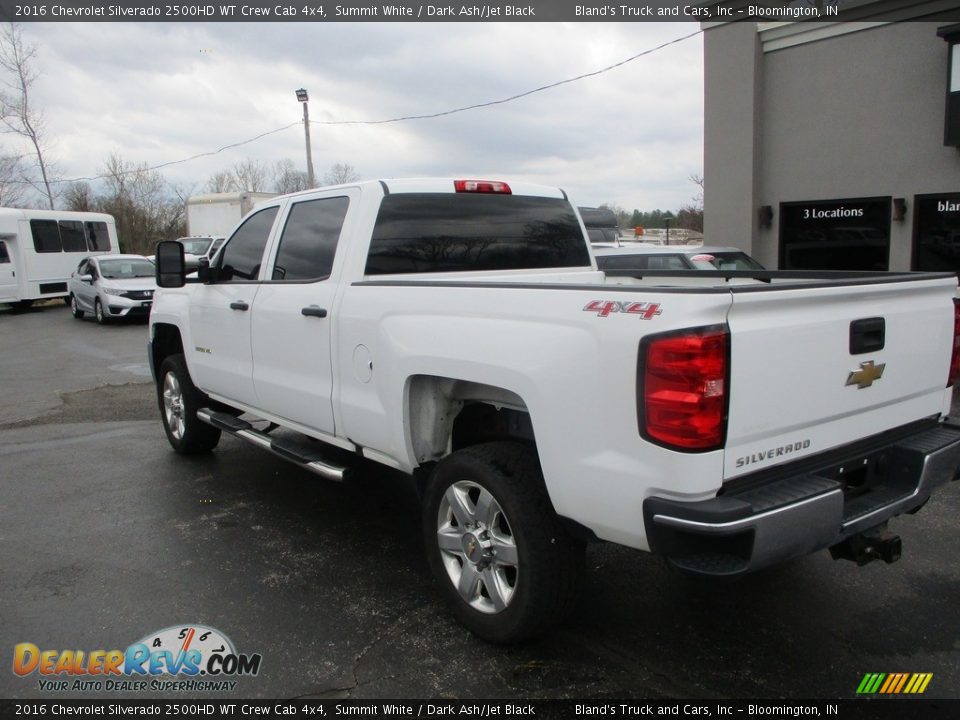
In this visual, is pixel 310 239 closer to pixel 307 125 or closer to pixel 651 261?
pixel 651 261

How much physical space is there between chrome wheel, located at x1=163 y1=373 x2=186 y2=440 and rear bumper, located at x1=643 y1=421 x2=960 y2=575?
4942 millimetres

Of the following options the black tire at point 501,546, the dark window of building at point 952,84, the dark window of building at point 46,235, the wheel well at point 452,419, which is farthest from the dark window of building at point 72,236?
the black tire at point 501,546

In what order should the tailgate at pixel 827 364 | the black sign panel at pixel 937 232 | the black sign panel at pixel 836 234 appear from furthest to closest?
1. the black sign panel at pixel 836 234
2. the black sign panel at pixel 937 232
3. the tailgate at pixel 827 364

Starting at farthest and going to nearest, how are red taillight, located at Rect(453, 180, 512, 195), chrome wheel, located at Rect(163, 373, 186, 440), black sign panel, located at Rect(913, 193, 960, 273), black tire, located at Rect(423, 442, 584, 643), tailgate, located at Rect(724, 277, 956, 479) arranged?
black sign panel, located at Rect(913, 193, 960, 273), chrome wheel, located at Rect(163, 373, 186, 440), red taillight, located at Rect(453, 180, 512, 195), black tire, located at Rect(423, 442, 584, 643), tailgate, located at Rect(724, 277, 956, 479)

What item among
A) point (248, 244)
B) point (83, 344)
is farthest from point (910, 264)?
point (83, 344)

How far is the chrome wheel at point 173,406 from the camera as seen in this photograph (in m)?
6.48

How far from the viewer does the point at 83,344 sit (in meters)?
15.2

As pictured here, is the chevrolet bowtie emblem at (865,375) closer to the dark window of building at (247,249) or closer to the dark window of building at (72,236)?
the dark window of building at (247,249)

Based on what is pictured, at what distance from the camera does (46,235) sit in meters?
22.9

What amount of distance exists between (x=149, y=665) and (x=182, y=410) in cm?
345

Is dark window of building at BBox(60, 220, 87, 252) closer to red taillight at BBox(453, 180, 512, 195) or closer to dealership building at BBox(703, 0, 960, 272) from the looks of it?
dealership building at BBox(703, 0, 960, 272)

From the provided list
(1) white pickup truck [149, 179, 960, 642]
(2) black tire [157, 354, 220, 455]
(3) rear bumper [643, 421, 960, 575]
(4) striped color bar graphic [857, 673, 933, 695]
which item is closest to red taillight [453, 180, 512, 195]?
(1) white pickup truck [149, 179, 960, 642]

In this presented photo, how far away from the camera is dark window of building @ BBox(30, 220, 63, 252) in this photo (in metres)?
22.5

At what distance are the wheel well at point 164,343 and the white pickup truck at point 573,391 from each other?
2.27m
